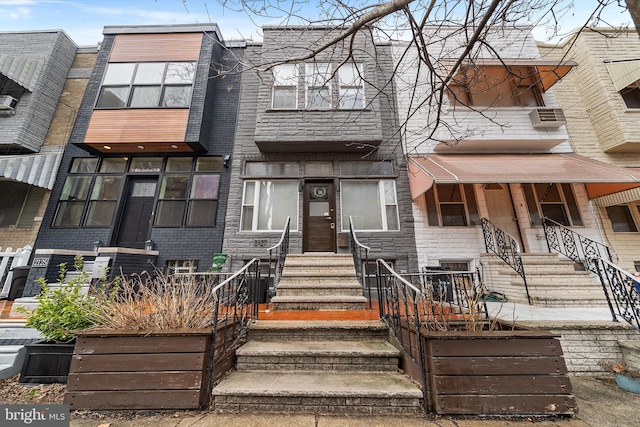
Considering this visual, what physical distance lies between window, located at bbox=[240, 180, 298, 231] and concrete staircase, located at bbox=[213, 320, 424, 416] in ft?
12.5

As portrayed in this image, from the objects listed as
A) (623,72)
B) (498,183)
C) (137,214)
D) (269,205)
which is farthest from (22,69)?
(623,72)

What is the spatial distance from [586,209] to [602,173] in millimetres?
1658

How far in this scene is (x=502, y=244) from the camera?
6.40 meters

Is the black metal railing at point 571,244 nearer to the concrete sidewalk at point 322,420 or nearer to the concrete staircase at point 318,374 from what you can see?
the concrete sidewalk at point 322,420

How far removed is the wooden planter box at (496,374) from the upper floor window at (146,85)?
886 cm

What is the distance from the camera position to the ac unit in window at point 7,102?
759 centimetres

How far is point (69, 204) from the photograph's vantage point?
292 inches

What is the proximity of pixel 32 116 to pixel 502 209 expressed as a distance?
48.7ft

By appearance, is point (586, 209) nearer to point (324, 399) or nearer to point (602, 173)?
point (602, 173)

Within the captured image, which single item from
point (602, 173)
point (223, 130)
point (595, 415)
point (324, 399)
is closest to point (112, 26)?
point (223, 130)

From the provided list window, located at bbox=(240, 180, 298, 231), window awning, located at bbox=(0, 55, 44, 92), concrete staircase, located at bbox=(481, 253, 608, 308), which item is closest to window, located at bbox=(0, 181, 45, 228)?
window awning, located at bbox=(0, 55, 44, 92)

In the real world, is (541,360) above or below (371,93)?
below

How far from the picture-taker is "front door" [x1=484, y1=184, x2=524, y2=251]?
6902 millimetres

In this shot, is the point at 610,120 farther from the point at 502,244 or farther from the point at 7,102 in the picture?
the point at 7,102
